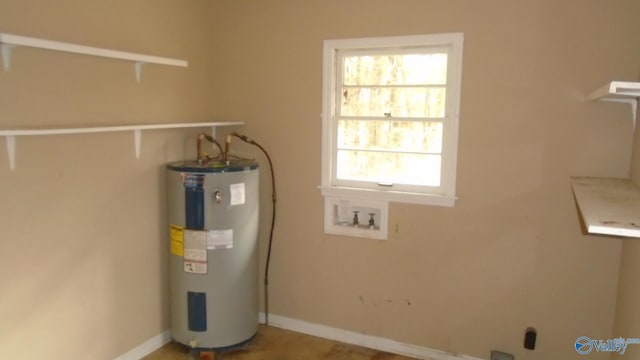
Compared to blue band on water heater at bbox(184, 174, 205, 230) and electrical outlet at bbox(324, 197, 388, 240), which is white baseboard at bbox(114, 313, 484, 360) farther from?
blue band on water heater at bbox(184, 174, 205, 230)

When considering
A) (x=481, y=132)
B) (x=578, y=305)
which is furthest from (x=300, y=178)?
(x=578, y=305)

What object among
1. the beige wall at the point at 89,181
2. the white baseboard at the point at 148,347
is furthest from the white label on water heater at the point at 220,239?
the white baseboard at the point at 148,347

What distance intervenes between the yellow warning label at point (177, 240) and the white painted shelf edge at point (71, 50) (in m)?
0.93

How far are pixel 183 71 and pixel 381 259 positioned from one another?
181 centimetres

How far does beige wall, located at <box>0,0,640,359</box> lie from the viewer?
2328mm

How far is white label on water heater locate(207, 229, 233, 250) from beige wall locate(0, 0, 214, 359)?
42cm

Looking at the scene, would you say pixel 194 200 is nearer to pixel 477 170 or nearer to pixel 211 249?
pixel 211 249

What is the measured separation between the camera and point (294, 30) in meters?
3.12

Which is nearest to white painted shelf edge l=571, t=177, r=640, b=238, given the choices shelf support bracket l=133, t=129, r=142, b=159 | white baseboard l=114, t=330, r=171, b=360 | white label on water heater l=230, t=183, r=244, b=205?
white label on water heater l=230, t=183, r=244, b=205

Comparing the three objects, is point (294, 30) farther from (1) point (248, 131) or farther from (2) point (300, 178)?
(2) point (300, 178)

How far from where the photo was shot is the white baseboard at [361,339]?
297cm

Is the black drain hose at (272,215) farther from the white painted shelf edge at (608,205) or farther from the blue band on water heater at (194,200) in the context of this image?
the white painted shelf edge at (608,205)

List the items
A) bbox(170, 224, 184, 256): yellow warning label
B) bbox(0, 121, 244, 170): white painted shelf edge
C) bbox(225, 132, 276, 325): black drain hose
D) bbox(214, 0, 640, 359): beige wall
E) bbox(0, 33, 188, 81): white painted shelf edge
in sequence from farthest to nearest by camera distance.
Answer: bbox(225, 132, 276, 325): black drain hose < bbox(170, 224, 184, 256): yellow warning label < bbox(214, 0, 640, 359): beige wall < bbox(0, 121, 244, 170): white painted shelf edge < bbox(0, 33, 188, 81): white painted shelf edge

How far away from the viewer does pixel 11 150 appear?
6.98 ft
